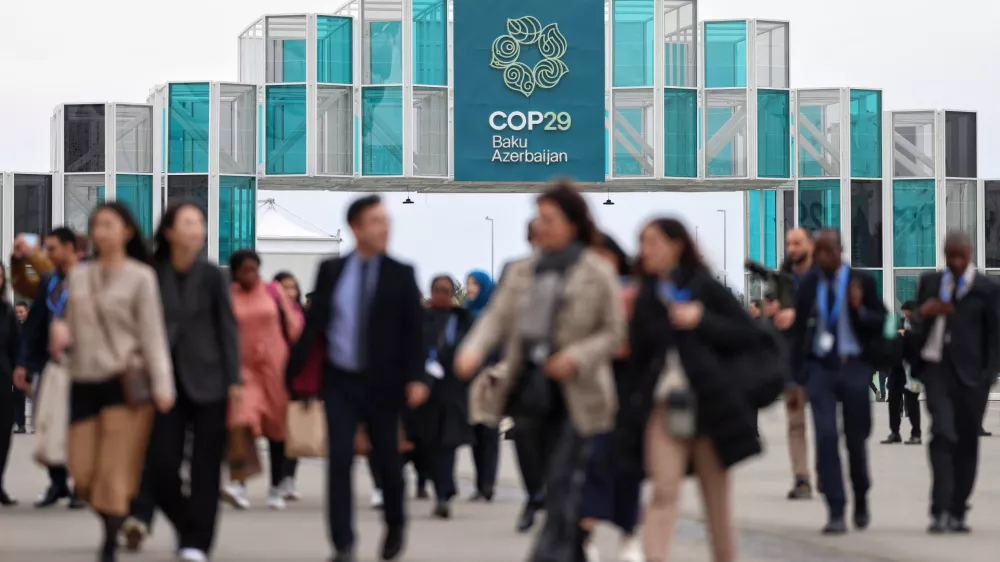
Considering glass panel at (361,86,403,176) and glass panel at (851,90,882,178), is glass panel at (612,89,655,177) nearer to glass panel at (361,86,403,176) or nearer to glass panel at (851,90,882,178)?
glass panel at (361,86,403,176)

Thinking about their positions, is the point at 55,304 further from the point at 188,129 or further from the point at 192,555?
the point at 188,129

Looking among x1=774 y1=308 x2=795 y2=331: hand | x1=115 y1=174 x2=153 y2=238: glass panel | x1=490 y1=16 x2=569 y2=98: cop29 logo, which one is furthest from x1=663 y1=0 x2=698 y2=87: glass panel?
x1=774 y1=308 x2=795 y2=331: hand

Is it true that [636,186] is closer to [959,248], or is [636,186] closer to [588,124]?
[588,124]

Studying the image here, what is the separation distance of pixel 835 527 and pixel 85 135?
41367 mm

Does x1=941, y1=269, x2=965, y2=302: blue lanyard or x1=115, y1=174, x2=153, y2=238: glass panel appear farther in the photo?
x1=115, y1=174, x2=153, y2=238: glass panel

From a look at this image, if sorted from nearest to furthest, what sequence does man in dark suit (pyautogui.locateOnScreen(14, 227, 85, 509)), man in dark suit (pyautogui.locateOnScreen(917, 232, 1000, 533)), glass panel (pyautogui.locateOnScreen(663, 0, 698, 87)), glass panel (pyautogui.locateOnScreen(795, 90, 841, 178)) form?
man in dark suit (pyautogui.locateOnScreen(917, 232, 1000, 533)), man in dark suit (pyautogui.locateOnScreen(14, 227, 85, 509)), glass panel (pyautogui.locateOnScreen(663, 0, 698, 87)), glass panel (pyautogui.locateOnScreen(795, 90, 841, 178))

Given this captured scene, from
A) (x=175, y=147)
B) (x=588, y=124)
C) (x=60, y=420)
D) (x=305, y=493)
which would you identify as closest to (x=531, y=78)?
(x=588, y=124)

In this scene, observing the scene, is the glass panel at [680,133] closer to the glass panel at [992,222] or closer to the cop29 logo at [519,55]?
the cop29 logo at [519,55]

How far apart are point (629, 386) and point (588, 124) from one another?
38.4 metres

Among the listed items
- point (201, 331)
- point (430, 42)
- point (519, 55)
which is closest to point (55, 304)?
point (201, 331)

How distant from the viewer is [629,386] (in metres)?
8.63

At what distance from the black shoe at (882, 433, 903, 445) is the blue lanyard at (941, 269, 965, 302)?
38.2 ft

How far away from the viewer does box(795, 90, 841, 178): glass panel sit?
52344 mm

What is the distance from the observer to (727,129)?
5091 centimetres
